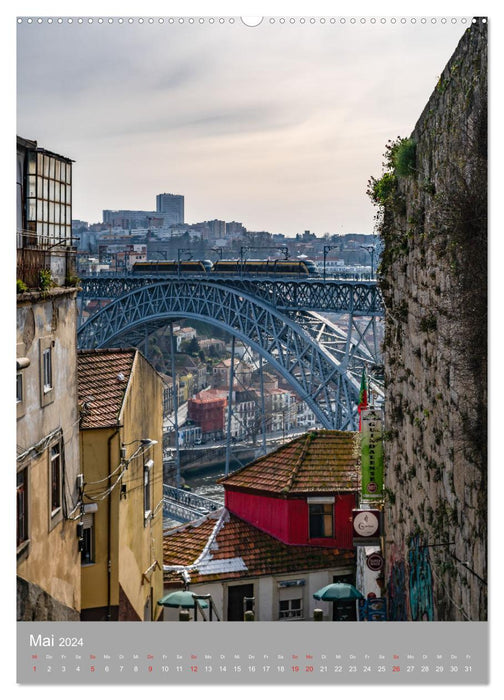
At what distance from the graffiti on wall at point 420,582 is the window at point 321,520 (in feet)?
9.87

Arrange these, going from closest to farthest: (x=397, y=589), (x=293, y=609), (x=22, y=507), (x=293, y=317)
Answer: (x=22, y=507)
(x=397, y=589)
(x=293, y=609)
(x=293, y=317)

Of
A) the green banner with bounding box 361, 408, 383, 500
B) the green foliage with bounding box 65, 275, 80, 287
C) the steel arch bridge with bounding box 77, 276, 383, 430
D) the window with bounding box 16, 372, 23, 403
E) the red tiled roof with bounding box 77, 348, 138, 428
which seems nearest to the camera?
the window with bounding box 16, 372, 23, 403

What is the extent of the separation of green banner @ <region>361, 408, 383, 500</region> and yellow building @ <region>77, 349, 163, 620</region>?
67.2 inches

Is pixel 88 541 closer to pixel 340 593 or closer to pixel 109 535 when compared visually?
pixel 109 535

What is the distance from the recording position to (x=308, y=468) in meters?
9.03

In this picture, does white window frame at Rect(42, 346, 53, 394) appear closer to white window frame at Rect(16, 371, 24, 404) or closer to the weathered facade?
the weathered facade

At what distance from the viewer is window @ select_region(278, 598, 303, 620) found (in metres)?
7.89

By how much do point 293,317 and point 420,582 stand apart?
72.4 feet

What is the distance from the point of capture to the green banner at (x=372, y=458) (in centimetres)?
713

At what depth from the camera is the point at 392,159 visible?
19.4ft

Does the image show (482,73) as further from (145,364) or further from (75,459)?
(145,364)

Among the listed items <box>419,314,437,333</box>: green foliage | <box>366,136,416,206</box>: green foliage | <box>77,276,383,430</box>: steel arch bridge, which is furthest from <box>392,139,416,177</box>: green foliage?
<box>77,276,383,430</box>: steel arch bridge

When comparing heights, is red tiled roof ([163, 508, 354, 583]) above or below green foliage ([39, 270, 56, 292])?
below

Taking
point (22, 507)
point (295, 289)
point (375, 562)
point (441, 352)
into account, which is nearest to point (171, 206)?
point (375, 562)
